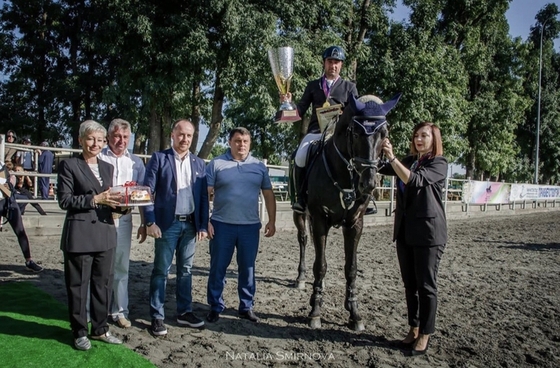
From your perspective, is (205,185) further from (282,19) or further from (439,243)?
(282,19)

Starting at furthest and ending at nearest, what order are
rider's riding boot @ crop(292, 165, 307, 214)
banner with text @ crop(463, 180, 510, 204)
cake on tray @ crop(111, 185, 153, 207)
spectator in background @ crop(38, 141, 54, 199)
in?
banner with text @ crop(463, 180, 510, 204) < spectator in background @ crop(38, 141, 54, 199) < rider's riding boot @ crop(292, 165, 307, 214) < cake on tray @ crop(111, 185, 153, 207)

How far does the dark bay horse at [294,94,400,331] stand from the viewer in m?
3.90

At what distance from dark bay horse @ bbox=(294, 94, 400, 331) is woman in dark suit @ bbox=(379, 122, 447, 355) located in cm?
24

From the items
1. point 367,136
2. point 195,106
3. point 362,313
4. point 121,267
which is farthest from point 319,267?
point 195,106

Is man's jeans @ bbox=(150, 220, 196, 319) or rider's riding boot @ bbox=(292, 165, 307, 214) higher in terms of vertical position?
rider's riding boot @ bbox=(292, 165, 307, 214)

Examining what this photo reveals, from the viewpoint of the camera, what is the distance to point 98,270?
3.89 meters

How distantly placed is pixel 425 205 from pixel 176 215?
7.95ft

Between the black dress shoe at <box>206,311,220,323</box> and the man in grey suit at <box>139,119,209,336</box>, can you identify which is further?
the black dress shoe at <box>206,311,220,323</box>

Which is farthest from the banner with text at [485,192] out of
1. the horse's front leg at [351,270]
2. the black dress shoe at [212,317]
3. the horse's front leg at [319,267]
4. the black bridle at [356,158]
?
the black dress shoe at [212,317]

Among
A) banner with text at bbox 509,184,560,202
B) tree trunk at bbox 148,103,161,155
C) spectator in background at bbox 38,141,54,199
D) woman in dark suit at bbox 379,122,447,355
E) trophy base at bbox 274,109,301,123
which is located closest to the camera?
woman in dark suit at bbox 379,122,447,355

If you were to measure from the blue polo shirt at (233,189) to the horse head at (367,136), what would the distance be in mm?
1199

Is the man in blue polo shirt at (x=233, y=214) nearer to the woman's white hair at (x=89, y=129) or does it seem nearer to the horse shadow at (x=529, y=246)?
the woman's white hair at (x=89, y=129)

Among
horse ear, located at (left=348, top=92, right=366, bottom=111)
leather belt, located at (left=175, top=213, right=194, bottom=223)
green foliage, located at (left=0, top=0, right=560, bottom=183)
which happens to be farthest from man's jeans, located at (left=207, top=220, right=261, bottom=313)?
green foliage, located at (left=0, top=0, right=560, bottom=183)

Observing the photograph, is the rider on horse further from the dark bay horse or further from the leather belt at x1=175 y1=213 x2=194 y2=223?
the leather belt at x1=175 y1=213 x2=194 y2=223
